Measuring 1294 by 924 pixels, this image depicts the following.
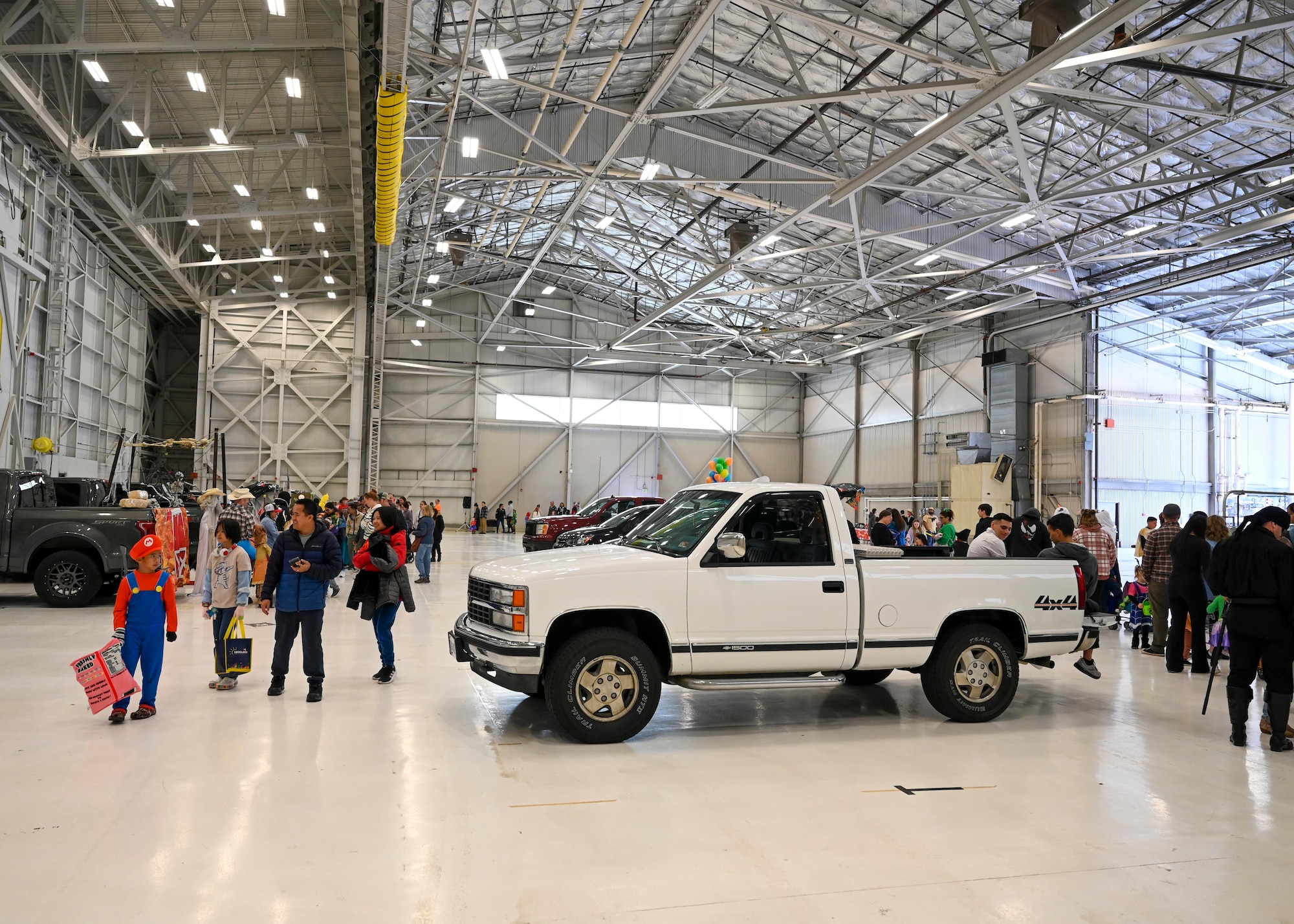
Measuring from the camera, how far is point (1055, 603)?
718 cm

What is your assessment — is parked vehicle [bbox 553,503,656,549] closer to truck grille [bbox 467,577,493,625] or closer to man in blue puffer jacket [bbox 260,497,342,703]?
man in blue puffer jacket [bbox 260,497,342,703]

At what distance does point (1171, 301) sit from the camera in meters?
25.3

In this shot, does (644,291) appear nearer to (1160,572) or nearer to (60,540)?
(60,540)

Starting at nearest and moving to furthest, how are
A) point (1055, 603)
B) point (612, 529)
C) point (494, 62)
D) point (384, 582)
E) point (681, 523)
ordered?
point (681, 523) < point (1055, 603) < point (384, 582) < point (494, 62) < point (612, 529)

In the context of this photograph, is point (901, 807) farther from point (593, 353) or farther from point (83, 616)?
point (593, 353)

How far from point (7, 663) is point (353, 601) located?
368cm

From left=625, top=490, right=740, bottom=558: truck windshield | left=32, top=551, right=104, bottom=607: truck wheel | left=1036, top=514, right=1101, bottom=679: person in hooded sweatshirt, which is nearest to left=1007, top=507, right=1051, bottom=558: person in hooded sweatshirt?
left=1036, top=514, right=1101, bottom=679: person in hooded sweatshirt

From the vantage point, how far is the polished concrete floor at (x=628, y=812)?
368 cm

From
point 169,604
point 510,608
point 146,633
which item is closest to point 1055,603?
point 510,608

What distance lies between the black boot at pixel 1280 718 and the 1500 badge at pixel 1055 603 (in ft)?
4.71

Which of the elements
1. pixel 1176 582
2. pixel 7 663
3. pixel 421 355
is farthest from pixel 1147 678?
pixel 421 355

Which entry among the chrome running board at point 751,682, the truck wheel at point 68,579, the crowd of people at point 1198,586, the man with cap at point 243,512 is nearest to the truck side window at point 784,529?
the chrome running board at point 751,682

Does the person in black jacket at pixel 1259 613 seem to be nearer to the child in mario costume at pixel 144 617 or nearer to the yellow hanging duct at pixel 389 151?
the child in mario costume at pixel 144 617

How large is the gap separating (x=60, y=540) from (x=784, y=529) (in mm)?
10765
